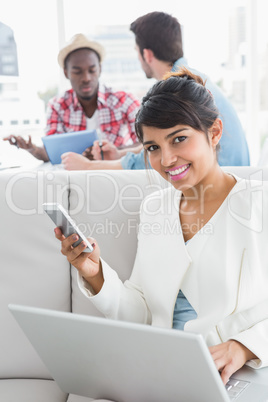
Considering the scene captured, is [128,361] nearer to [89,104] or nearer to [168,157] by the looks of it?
[168,157]

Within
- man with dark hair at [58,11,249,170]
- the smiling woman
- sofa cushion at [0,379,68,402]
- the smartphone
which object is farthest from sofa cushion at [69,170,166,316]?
man with dark hair at [58,11,249,170]

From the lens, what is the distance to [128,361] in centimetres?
96

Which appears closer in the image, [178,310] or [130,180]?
[178,310]

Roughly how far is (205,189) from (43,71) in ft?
11.5

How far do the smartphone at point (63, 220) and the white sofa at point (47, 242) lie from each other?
36cm

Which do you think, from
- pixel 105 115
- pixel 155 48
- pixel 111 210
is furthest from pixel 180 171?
pixel 105 115

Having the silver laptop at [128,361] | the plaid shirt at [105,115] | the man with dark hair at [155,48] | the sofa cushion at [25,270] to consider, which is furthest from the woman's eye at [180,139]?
the plaid shirt at [105,115]

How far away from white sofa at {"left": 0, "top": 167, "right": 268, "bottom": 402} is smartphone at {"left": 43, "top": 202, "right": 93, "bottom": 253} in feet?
1.18

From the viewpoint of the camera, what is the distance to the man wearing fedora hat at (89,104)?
342cm

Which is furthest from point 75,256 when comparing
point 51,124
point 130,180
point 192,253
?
point 51,124

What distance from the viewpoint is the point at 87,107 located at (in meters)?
3.54

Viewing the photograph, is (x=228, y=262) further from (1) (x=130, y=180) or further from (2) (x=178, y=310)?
(1) (x=130, y=180)

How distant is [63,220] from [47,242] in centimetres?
45

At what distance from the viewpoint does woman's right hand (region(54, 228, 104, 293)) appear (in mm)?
1207
